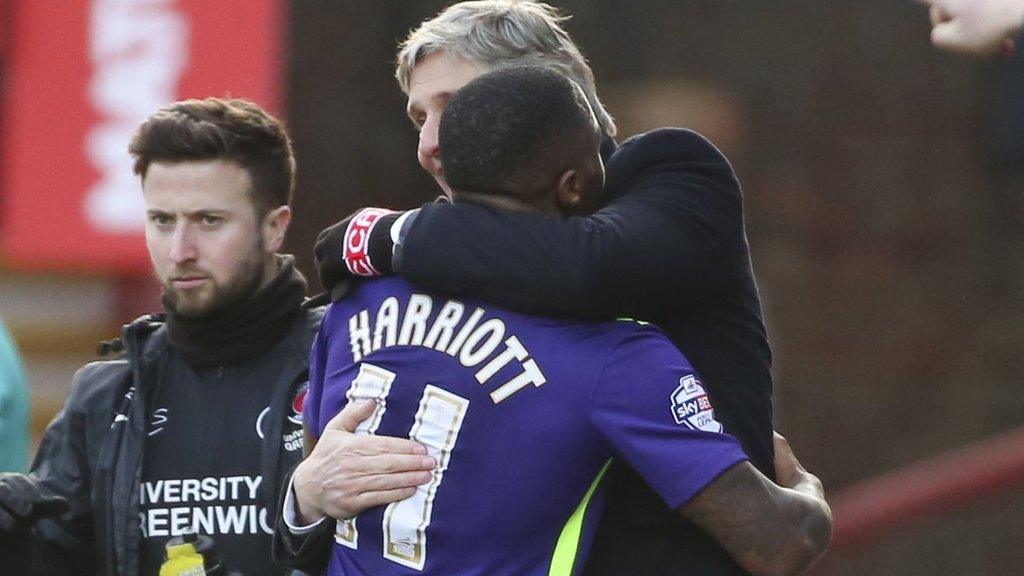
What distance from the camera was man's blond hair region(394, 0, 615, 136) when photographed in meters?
3.01

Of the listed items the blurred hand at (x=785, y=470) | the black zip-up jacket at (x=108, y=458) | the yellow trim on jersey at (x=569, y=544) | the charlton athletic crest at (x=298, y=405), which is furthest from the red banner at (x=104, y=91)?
the yellow trim on jersey at (x=569, y=544)

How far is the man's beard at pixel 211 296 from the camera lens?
3.29 m

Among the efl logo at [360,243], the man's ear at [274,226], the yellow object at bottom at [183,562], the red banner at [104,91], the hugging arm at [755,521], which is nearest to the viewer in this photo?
the hugging arm at [755,521]

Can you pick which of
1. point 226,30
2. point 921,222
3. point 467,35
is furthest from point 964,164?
point 467,35

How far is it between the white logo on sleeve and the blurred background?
13.6ft

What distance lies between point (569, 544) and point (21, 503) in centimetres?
111

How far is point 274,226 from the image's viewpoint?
342cm

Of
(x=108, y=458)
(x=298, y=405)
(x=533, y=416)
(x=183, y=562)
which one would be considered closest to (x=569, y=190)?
(x=533, y=416)

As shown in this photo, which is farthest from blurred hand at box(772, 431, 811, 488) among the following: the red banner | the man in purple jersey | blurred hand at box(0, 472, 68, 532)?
the red banner

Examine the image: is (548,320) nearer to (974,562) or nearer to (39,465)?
(39,465)

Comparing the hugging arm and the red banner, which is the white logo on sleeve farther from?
the red banner

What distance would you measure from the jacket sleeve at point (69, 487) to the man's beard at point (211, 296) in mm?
189

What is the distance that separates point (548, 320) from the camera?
2.50 meters

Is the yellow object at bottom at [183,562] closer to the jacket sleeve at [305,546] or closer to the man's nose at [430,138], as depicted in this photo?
the jacket sleeve at [305,546]
